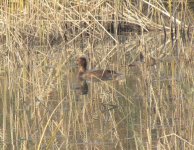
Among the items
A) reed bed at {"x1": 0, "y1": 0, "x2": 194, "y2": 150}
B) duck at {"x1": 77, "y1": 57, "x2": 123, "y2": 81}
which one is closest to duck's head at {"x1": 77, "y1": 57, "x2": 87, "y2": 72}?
duck at {"x1": 77, "y1": 57, "x2": 123, "y2": 81}

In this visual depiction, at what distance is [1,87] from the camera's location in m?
7.49

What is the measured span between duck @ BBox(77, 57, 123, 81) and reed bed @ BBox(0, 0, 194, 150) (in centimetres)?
10

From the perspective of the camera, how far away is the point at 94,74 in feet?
26.4

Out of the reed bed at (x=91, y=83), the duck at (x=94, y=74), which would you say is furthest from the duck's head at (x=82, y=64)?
the reed bed at (x=91, y=83)

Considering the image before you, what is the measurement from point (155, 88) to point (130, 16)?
502cm

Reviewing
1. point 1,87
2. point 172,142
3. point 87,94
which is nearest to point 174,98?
point 87,94

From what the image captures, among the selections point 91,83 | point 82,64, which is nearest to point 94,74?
point 91,83

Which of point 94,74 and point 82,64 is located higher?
point 82,64

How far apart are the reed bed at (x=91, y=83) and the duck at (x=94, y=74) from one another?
3.9 inches

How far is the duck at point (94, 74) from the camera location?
24.8 feet

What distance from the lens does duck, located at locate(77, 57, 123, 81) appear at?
298 inches

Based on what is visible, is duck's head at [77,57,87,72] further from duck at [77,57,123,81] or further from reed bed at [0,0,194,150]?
reed bed at [0,0,194,150]

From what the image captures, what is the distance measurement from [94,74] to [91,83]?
258 millimetres

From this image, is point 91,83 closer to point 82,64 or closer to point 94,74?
point 94,74
